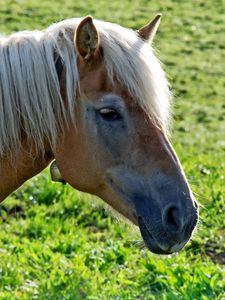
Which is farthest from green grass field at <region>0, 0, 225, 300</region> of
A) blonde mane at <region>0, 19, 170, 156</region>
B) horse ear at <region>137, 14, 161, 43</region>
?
blonde mane at <region>0, 19, 170, 156</region>

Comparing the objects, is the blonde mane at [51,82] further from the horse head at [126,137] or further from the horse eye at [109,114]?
the horse eye at [109,114]

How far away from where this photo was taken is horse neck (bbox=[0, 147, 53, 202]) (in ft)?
13.4

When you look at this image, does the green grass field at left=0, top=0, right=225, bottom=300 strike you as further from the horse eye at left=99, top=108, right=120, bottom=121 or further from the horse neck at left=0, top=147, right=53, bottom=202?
the horse eye at left=99, top=108, right=120, bottom=121

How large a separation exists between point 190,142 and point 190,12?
22.0 ft

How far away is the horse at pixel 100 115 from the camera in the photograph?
391 cm

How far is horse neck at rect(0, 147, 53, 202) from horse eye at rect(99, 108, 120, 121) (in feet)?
1.19

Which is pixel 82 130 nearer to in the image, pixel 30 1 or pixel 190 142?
pixel 190 142

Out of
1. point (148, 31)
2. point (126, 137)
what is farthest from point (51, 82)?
point (148, 31)

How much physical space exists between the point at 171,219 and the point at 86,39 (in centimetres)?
92

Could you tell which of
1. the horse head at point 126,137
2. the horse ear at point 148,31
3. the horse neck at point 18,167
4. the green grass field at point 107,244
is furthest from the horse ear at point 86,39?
the green grass field at point 107,244

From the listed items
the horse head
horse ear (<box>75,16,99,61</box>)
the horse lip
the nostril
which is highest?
horse ear (<box>75,16,99,61</box>)

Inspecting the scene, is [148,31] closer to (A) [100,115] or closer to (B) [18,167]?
(A) [100,115]

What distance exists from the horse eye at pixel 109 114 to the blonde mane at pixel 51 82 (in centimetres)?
12

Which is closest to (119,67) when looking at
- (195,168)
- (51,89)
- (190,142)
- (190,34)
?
(51,89)
